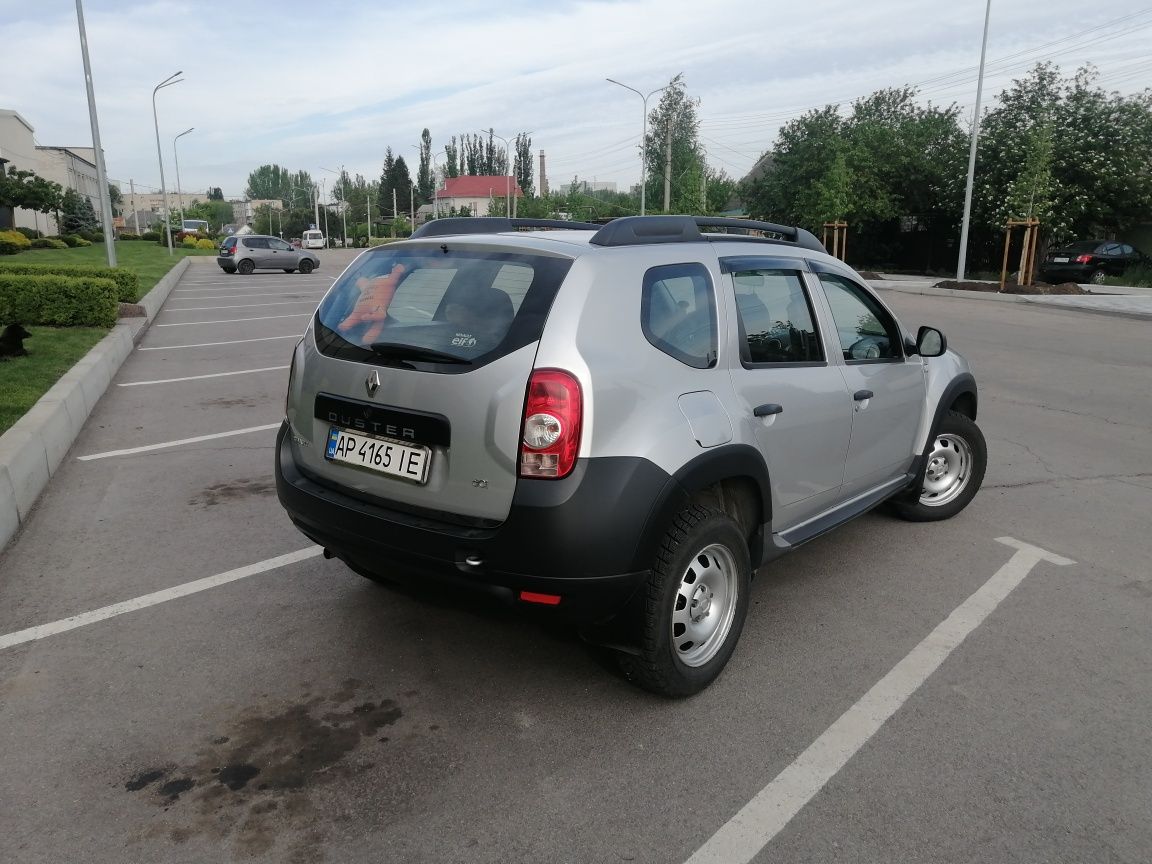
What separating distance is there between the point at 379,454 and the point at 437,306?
60 centimetres

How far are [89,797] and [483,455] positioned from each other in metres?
1.61

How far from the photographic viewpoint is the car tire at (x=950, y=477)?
525 cm

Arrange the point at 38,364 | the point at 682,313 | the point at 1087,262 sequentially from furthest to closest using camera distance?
the point at 1087,262 → the point at 38,364 → the point at 682,313

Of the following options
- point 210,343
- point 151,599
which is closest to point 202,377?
point 210,343

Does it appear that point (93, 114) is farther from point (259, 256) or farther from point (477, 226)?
point (477, 226)

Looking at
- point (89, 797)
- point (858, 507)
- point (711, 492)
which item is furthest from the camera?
point (858, 507)

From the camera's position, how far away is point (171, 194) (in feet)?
635

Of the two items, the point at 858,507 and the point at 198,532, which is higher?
the point at 858,507

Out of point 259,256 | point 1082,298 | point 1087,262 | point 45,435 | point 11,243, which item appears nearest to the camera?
point 45,435

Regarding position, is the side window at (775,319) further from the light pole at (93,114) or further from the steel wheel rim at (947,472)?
the light pole at (93,114)

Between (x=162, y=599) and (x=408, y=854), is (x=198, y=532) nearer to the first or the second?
(x=162, y=599)

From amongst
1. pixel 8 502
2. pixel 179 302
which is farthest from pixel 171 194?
pixel 8 502

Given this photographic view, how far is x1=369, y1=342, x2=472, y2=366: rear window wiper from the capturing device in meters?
3.06

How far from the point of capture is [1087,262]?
27109mm
